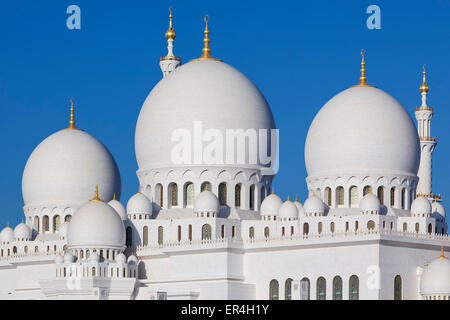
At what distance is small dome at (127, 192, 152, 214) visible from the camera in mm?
73875

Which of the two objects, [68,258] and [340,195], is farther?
[340,195]

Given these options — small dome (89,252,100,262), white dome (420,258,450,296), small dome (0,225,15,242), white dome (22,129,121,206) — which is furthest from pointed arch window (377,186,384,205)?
small dome (0,225,15,242)

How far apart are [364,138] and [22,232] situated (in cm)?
2154

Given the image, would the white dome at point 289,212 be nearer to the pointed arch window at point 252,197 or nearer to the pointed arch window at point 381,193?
the pointed arch window at point 252,197

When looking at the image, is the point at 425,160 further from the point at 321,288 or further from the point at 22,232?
the point at 22,232

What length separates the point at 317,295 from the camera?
221ft

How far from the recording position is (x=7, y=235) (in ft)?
266

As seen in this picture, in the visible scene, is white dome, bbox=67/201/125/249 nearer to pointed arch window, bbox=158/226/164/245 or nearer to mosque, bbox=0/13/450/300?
mosque, bbox=0/13/450/300

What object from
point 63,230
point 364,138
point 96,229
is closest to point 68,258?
point 96,229

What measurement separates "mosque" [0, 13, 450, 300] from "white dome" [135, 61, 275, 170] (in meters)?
0.08

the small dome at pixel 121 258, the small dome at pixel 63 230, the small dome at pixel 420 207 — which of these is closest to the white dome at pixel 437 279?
the small dome at pixel 420 207
